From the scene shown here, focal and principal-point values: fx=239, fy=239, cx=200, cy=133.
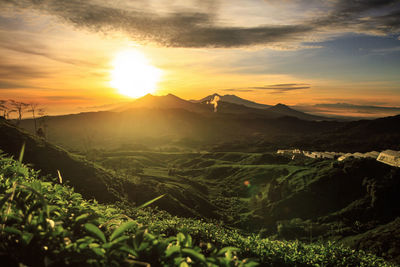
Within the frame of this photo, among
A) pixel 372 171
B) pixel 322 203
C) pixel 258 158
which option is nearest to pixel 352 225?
pixel 322 203

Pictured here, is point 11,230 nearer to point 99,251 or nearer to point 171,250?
point 99,251

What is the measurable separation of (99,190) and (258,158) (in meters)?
94.5

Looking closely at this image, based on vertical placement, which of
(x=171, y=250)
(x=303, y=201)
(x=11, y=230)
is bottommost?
(x=303, y=201)

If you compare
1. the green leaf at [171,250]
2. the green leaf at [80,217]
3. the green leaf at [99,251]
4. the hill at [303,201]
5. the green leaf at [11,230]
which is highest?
the green leaf at [11,230]

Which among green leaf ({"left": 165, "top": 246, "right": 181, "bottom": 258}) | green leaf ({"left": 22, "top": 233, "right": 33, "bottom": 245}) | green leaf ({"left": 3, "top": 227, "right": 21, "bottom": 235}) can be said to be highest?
green leaf ({"left": 3, "top": 227, "right": 21, "bottom": 235})

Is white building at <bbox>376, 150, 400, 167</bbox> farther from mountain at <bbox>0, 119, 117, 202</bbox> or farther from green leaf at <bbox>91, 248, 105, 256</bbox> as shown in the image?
green leaf at <bbox>91, 248, 105, 256</bbox>

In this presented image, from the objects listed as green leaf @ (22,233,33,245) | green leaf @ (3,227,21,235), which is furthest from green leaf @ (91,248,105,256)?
green leaf @ (3,227,21,235)

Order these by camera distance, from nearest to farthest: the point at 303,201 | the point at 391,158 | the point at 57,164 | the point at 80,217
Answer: the point at 80,217 < the point at 57,164 < the point at 303,201 < the point at 391,158

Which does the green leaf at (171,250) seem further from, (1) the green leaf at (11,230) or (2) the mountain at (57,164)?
(2) the mountain at (57,164)

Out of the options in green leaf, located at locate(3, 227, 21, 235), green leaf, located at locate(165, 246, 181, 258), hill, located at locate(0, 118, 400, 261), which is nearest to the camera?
green leaf, located at locate(3, 227, 21, 235)

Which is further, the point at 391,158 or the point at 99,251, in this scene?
Answer: the point at 391,158

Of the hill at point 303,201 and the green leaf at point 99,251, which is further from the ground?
the green leaf at point 99,251

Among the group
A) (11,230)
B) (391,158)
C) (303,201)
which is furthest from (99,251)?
(391,158)

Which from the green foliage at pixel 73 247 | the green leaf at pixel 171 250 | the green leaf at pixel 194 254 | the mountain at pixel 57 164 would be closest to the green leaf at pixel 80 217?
the green foliage at pixel 73 247
